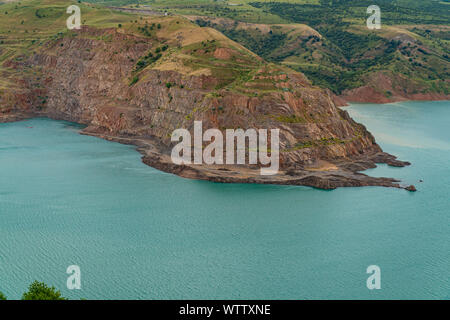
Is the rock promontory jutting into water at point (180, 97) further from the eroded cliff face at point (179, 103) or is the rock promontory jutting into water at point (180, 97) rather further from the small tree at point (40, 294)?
the small tree at point (40, 294)

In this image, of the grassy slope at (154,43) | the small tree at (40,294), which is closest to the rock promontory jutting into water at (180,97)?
the grassy slope at (154,43)

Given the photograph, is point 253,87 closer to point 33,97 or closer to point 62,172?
point 62,172

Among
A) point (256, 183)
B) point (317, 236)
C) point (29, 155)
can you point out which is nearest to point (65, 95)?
point (29, 155)

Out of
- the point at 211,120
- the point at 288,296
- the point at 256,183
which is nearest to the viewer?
the point at 288,296

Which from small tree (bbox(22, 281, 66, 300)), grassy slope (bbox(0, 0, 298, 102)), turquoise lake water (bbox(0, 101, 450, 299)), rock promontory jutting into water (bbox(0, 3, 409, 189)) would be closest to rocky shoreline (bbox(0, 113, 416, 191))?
rock promontory jutting into water (bbox(0, 3, 409, 189))

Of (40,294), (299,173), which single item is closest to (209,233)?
(40,294)

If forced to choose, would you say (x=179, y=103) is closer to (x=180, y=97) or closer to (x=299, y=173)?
(x=180, y=97)
